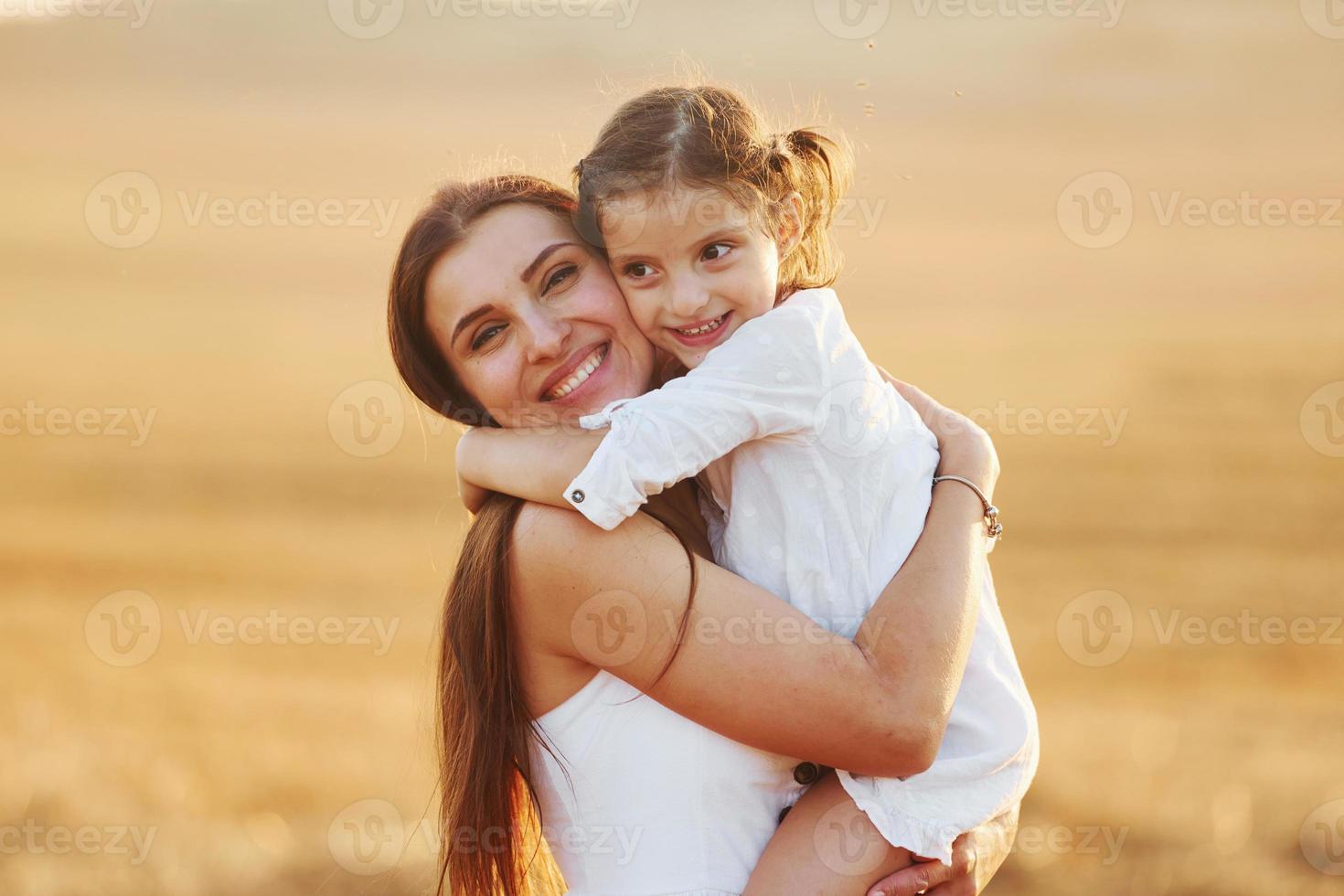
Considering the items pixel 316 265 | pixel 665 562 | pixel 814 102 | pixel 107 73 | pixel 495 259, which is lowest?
pixel 665 562

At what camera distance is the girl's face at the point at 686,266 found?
2.79 meters

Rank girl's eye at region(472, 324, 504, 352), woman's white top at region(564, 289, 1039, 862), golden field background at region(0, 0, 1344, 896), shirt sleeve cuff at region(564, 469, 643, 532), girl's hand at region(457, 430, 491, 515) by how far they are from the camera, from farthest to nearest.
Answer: golden field background at region(0, 0, 1344, 896)
girl's eye at region(472, 324, 504, 352)
girl's hand at region(457, 430, 491, 515)
woman's white top at region(564, 289, 1039, 862)
shirt sleeve cuff at region(564, 469, 643, 532)

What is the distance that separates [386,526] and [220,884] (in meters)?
6.54

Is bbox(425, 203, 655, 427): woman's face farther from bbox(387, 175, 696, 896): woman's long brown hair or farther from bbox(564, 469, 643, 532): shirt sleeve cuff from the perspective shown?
bbox(564, 469, 643, 532): shirt sleeve cuff

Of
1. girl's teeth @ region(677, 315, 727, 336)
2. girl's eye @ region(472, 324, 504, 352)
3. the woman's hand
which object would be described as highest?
girl's teeth @ region(677, 315, 727, 336)

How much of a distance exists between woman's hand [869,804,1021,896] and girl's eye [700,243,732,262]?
126cm

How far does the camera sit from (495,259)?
8.90 feet

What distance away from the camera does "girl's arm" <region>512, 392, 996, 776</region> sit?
2.36 m

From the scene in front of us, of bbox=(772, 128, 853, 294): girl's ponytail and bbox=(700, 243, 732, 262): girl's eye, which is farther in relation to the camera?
bbox=(772, 128, 853, 294): girl's ponytail

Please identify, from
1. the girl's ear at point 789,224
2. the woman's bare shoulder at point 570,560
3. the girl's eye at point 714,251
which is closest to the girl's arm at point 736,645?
the woman's bare shoulder at point 570,560

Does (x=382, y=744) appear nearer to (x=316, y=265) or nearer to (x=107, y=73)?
(x=316, y=265)

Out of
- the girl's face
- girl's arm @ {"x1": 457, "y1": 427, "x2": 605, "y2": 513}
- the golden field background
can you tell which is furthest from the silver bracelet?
the golden field background

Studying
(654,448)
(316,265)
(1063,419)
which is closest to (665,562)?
(654,448)

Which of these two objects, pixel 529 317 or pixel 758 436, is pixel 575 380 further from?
pixel 758 436
